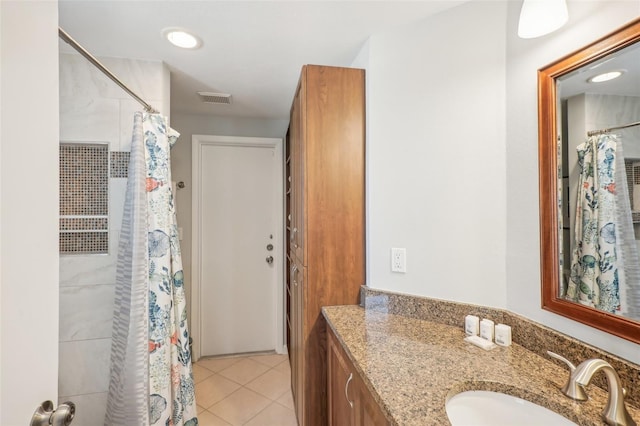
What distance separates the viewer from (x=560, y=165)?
1036mm

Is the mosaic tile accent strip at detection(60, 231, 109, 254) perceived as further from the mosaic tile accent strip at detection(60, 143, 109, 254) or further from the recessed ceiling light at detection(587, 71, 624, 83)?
the recessed ceiling light at detection(587, 71, 624, 83)

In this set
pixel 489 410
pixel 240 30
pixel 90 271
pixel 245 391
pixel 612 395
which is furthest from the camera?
pixel 245 391

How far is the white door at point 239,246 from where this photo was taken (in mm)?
2807

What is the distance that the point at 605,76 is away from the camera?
92 cm

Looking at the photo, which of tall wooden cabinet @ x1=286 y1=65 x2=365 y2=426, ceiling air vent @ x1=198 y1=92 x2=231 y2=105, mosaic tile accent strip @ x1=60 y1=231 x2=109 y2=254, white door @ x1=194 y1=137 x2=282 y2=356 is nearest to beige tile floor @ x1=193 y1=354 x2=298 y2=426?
white door @ x1=194 y1=137 x2=282 y2=356

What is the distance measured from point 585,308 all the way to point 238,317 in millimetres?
2660

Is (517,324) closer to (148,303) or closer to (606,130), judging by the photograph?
(606,130)

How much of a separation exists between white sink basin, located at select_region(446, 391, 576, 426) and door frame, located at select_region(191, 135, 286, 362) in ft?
7.13

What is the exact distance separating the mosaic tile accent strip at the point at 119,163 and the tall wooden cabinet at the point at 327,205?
1.06 metres

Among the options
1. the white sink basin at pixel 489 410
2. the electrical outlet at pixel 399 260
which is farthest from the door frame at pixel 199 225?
the white sink basin at pixel 489 410

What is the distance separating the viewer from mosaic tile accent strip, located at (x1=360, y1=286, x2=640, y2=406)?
32.5 inches

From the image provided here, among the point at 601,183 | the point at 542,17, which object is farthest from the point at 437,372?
the point at 542,17

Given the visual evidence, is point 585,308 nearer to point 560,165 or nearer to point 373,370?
point 560,165
